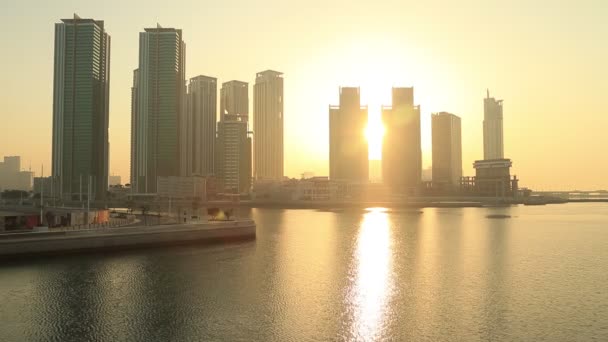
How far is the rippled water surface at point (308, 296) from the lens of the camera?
2566cm

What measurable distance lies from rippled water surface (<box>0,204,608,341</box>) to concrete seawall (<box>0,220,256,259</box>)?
2.55m

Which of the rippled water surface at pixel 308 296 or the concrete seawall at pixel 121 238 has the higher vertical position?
the concrete seawall at pixel 121 238

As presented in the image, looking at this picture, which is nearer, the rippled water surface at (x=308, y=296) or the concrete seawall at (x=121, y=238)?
the rippled water surface at (x=308, y=296)

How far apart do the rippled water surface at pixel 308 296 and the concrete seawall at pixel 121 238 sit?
2.55 m

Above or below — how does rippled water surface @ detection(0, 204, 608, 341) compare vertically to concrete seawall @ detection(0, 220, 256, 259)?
below

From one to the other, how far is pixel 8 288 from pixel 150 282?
1045cm

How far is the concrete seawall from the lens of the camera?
4884cm

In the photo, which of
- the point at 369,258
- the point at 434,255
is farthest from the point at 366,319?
the point at 434,255

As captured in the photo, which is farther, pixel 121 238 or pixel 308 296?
pixel 121 238

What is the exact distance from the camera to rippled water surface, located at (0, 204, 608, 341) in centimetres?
2566

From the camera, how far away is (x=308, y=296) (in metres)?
33.8

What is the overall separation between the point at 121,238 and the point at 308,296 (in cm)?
3243

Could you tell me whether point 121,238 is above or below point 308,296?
above

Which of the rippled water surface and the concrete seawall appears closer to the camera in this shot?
the rippled water surface
